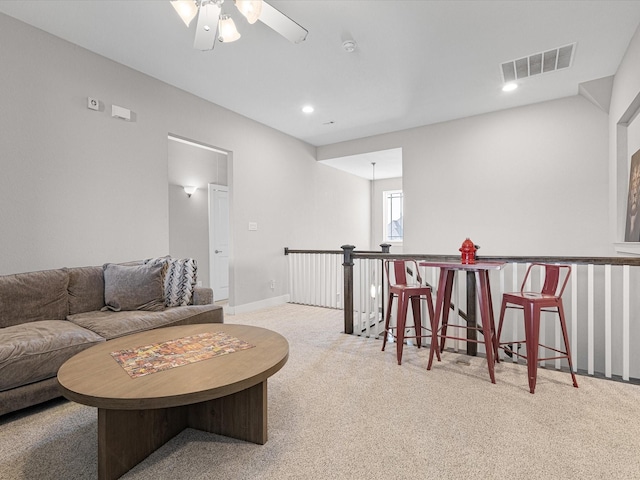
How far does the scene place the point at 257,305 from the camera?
505 centimetres

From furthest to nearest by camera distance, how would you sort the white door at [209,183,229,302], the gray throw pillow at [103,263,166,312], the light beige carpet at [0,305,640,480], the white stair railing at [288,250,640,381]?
the white door at [209,183,229,302]
the gray throw pillow at [103,263,166,312]
the white stair railing at [288,250,640,381]
the light beige carpet at [0,305,640,480]

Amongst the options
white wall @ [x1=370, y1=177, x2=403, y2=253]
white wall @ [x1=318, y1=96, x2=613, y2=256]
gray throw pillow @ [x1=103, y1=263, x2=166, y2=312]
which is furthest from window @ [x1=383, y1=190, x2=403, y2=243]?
gray throw pillow @ [x1=103, y1=263, x2=166, y2=312]

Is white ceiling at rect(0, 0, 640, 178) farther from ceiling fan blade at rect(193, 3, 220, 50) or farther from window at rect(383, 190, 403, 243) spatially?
window at rect(383, 190, 403, 243)

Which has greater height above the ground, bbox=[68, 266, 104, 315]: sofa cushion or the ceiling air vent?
the ceiling air vent

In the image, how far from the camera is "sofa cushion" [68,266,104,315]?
2820 millimetres

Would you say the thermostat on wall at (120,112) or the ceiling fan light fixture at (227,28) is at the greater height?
the ceiling fan light fixture at (227,28)

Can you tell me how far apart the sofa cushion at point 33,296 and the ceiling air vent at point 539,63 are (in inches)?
181

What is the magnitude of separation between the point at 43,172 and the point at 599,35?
494 centimetres

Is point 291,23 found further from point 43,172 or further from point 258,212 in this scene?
point 258,212

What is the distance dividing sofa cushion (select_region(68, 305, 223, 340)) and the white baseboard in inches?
61.4

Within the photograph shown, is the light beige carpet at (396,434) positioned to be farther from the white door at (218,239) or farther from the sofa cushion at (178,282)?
the white door at (218,239)

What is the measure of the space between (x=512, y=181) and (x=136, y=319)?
15.5ft

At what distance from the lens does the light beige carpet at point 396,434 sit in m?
1.53

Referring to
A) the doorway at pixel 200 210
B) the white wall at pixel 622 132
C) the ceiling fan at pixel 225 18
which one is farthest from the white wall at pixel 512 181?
the ceiling fan at pixel 225 18
